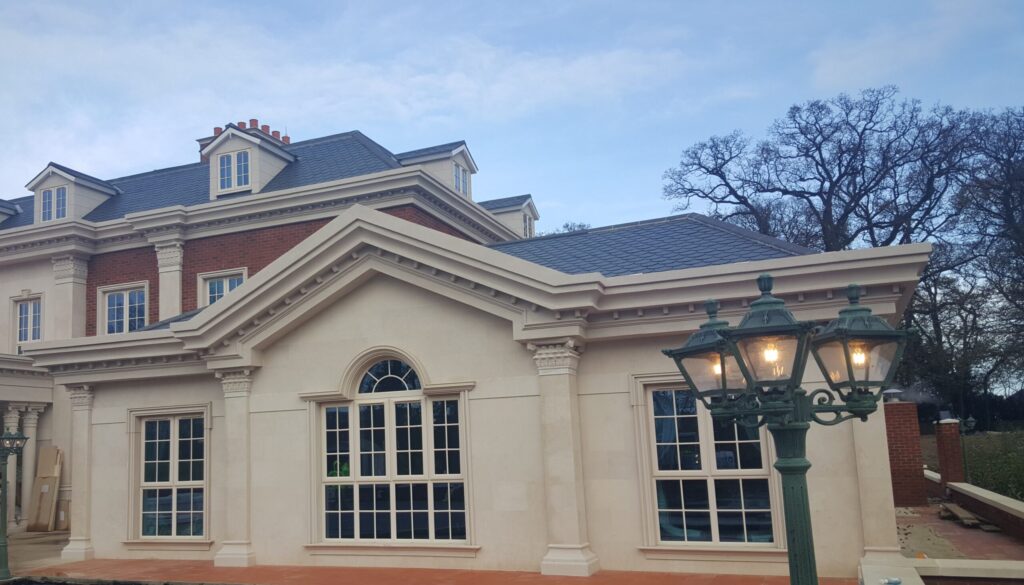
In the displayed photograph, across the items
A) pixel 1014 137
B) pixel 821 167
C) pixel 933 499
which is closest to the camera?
pixel 933 499

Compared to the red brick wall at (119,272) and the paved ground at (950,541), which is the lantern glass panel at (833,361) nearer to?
the paved ground at (950,541)

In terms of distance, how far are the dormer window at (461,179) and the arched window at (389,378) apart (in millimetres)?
10425

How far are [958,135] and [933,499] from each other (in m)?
17.9

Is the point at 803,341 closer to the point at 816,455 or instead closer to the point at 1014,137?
the point at 816,455

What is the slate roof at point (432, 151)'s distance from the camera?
2281 cm

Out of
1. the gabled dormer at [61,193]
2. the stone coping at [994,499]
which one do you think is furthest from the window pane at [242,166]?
the stone coping at [994,499]

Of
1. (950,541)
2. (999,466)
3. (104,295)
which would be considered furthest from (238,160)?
(999,466)

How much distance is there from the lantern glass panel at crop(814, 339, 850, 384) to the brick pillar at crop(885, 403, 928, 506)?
14.3 metres

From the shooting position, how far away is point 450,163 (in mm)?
22734

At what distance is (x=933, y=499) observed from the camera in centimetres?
2033

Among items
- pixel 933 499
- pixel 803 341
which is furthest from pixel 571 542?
pixel 933 499

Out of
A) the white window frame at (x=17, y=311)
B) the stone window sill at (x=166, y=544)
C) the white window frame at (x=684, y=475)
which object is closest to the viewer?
the white window frame at (x=684, y=475)

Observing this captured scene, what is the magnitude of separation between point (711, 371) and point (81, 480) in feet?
41.8

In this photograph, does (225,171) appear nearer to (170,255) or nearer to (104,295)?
(170,255)
